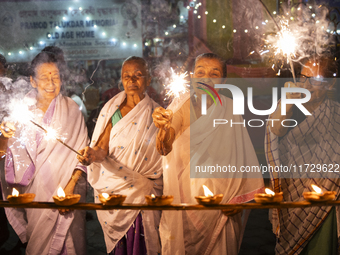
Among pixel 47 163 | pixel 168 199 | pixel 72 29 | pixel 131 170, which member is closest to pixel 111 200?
pixel 168 199

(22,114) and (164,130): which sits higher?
(22,114)

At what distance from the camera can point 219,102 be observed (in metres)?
3.31

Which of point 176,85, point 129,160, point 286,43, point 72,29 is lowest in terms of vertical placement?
point 129,160

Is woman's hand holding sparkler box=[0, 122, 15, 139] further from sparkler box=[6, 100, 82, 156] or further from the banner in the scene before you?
the banner

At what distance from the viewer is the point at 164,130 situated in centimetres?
297

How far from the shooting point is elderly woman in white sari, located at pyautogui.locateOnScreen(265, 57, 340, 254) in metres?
3.27

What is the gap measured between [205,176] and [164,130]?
2.26 ft

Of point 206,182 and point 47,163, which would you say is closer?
point 206,182

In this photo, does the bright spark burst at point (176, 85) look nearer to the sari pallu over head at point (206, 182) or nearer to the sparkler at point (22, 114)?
the sari pallu over head at point (206, 182)

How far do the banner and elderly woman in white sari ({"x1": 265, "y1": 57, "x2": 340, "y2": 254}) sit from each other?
1.84 m

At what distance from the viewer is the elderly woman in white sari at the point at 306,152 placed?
3266mm

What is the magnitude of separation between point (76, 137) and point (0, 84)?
3.40ft

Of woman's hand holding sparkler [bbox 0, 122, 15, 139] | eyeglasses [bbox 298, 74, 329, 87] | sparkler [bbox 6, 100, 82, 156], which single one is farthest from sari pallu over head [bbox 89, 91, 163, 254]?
eyeglasses [bbox 298, 74, 329, 87]

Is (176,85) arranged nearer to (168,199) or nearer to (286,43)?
(286,43)
